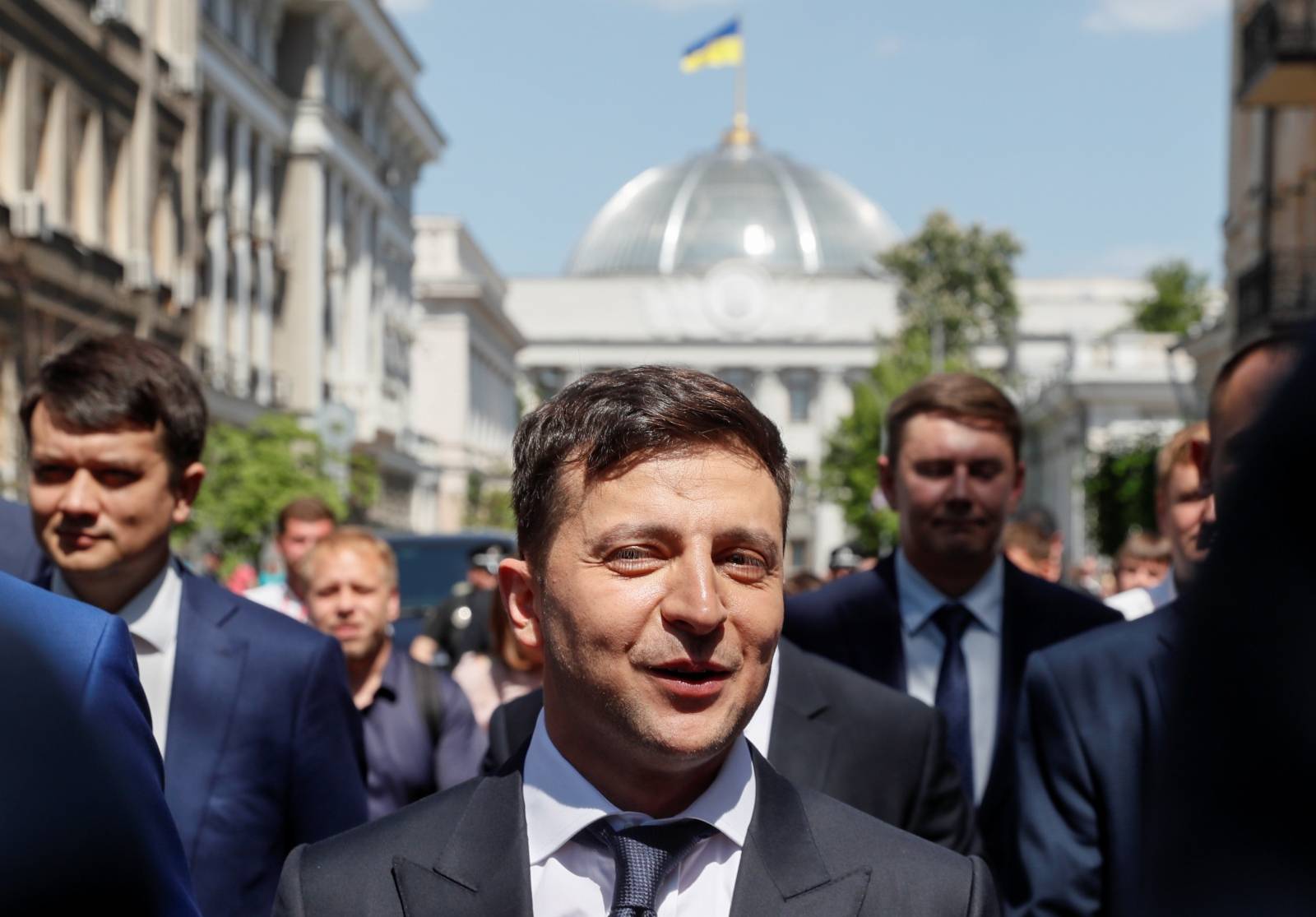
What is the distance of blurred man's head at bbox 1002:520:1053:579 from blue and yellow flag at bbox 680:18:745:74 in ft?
301

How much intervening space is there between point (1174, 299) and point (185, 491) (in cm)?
9250

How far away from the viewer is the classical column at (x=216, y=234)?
40406 millimetres

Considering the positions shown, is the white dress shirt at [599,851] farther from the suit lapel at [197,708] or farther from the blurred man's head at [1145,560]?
the blurred man's head at [1145,560]

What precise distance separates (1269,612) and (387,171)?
5993 centimetres

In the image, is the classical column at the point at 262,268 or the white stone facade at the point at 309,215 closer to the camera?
the white stone facade at the point at 309,215

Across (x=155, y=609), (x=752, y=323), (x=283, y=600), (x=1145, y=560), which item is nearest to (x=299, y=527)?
(x=283, y=600)

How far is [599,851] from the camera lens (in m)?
2.51

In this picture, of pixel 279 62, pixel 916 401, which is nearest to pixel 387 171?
pixel 279 62

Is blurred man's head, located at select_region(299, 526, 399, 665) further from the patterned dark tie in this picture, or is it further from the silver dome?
the silver dome

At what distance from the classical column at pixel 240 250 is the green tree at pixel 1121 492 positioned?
1682 centimetres

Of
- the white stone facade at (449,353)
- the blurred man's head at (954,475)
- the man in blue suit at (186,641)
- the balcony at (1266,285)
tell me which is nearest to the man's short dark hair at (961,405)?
the blurred man's head at (954,475)

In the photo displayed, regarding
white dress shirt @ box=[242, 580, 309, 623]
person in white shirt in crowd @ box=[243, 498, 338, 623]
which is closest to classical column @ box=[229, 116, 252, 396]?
person in white shirt in crowd @ box=[243, 498, 338, 623]

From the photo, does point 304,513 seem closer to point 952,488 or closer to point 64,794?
point 952,488

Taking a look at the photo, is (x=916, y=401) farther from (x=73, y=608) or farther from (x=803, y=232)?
(x=803, y=232)
